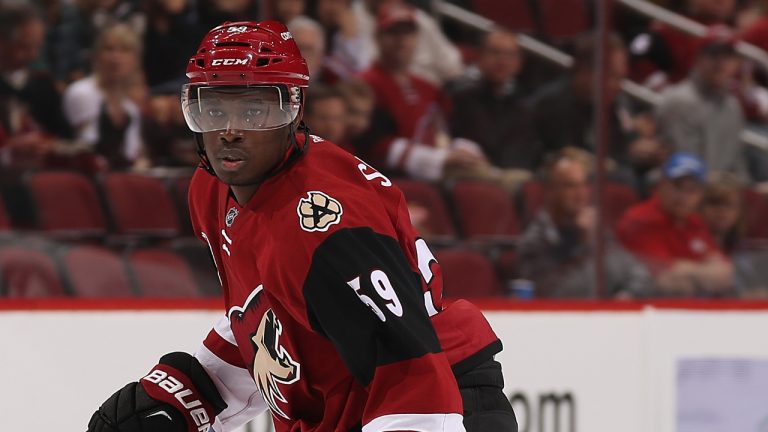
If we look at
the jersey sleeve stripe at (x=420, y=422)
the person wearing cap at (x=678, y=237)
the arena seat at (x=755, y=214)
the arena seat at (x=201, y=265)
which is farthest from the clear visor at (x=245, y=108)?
the arena seat at (x=755, y=214)

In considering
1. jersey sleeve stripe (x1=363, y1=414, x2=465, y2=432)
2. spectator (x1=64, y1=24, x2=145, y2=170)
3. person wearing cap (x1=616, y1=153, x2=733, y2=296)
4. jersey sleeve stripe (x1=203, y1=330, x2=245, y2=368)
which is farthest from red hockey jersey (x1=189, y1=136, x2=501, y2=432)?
person wearing cap (x1=616, y1=153, x2=733, y2=296)

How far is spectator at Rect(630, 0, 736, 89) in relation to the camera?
162 inches

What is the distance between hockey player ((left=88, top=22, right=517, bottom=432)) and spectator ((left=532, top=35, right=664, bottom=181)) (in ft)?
6.38

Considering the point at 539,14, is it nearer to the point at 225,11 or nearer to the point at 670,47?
the point at 670,47

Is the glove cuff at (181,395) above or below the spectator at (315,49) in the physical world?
below

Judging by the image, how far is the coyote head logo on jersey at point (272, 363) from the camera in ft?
6.73

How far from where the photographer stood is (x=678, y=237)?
406 cm

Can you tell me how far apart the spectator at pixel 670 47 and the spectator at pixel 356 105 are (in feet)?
2.85

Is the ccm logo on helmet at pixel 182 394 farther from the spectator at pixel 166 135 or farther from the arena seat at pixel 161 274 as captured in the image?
the spectator at pixel 166 135

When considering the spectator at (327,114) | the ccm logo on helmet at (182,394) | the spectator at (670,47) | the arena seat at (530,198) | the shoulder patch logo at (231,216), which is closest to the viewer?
the shoulder patch logo at (231,216)

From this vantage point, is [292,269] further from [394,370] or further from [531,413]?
[531,413]

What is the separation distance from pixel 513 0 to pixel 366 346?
243 cm

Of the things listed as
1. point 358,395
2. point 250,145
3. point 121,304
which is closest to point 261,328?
point 358,395

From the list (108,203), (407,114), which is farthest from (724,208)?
(108,203)
